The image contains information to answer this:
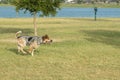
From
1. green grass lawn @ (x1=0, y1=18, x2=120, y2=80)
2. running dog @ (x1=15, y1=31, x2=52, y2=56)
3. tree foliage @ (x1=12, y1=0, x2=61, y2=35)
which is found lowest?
green grass lawn @ (x1=0, y1=18, x2=120, y2=80)

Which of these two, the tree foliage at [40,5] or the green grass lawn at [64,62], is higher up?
the tree foliage at [40,5]

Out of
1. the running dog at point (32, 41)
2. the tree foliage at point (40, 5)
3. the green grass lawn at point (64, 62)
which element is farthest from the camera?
the tree foliage at point (40, 5)

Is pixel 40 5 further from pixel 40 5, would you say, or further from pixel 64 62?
pixel 64 62

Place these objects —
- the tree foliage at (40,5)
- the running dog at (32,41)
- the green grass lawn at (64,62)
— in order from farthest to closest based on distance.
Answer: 1. the tree foliage at (40,5)
2. the running dog at (32,41)
3. the green grass lawn at (64,62)

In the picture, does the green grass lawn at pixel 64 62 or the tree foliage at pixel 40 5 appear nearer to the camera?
the green grass lawn at pixel 64 62

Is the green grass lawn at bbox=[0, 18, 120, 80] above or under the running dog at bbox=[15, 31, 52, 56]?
under

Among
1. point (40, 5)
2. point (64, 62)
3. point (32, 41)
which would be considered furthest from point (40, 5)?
point (64, 62)

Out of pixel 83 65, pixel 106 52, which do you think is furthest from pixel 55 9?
pixel 83 65

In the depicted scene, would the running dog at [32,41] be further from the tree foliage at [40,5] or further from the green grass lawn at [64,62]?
the tree foliage at [40,5]

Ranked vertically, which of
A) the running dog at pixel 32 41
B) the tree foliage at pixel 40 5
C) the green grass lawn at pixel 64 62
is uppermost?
the tree foliage at pixel 40 5

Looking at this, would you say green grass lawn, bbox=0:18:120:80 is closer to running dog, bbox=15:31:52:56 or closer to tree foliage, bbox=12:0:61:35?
running dog, bbox=15:31:52:56

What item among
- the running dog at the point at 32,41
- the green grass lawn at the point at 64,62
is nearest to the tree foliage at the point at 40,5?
the green grass lawn at the point at 64,62

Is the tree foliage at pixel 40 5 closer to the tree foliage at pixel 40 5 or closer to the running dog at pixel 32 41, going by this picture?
the tree foliage at pixel 40 5

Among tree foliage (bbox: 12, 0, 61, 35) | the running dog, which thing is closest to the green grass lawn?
the running dog
